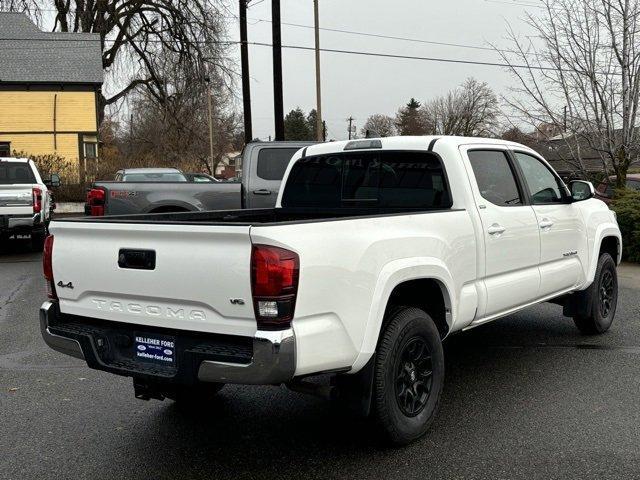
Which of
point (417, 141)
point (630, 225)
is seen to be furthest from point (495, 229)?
point (630, 225)

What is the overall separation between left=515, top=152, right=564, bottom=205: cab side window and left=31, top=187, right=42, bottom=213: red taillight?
33.1 ft

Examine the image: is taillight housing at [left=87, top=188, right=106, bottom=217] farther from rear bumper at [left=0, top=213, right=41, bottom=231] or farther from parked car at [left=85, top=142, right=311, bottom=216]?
rear bumper at [left=0, top=213, right=41, bottom=231]

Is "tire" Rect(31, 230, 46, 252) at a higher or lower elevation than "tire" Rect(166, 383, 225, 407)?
higher

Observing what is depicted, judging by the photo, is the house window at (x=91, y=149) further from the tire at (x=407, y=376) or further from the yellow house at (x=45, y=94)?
the tire at (x=407, y=376)

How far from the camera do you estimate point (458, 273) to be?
4238 mm

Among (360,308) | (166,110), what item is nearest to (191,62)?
(166,110)

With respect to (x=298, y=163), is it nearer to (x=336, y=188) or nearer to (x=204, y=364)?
(x=336, y=188)

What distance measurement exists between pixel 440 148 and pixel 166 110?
36.0m

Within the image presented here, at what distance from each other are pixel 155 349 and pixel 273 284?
0.83 meters

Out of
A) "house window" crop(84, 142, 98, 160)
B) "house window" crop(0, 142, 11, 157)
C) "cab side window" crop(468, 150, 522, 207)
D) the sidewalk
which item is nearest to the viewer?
"cab side window" crop(468, 150, 522, 207)

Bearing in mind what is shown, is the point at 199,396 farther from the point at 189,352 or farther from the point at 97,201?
the point at 97,201

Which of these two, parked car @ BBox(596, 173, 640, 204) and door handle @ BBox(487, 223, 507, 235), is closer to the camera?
door handle @ BBox(487, 223, 507, 235)

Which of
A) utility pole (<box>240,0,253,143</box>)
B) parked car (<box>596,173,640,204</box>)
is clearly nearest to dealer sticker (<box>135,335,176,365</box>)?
parked car (<box>596,173,640,204</box>)

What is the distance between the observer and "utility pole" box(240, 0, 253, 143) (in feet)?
72.4
